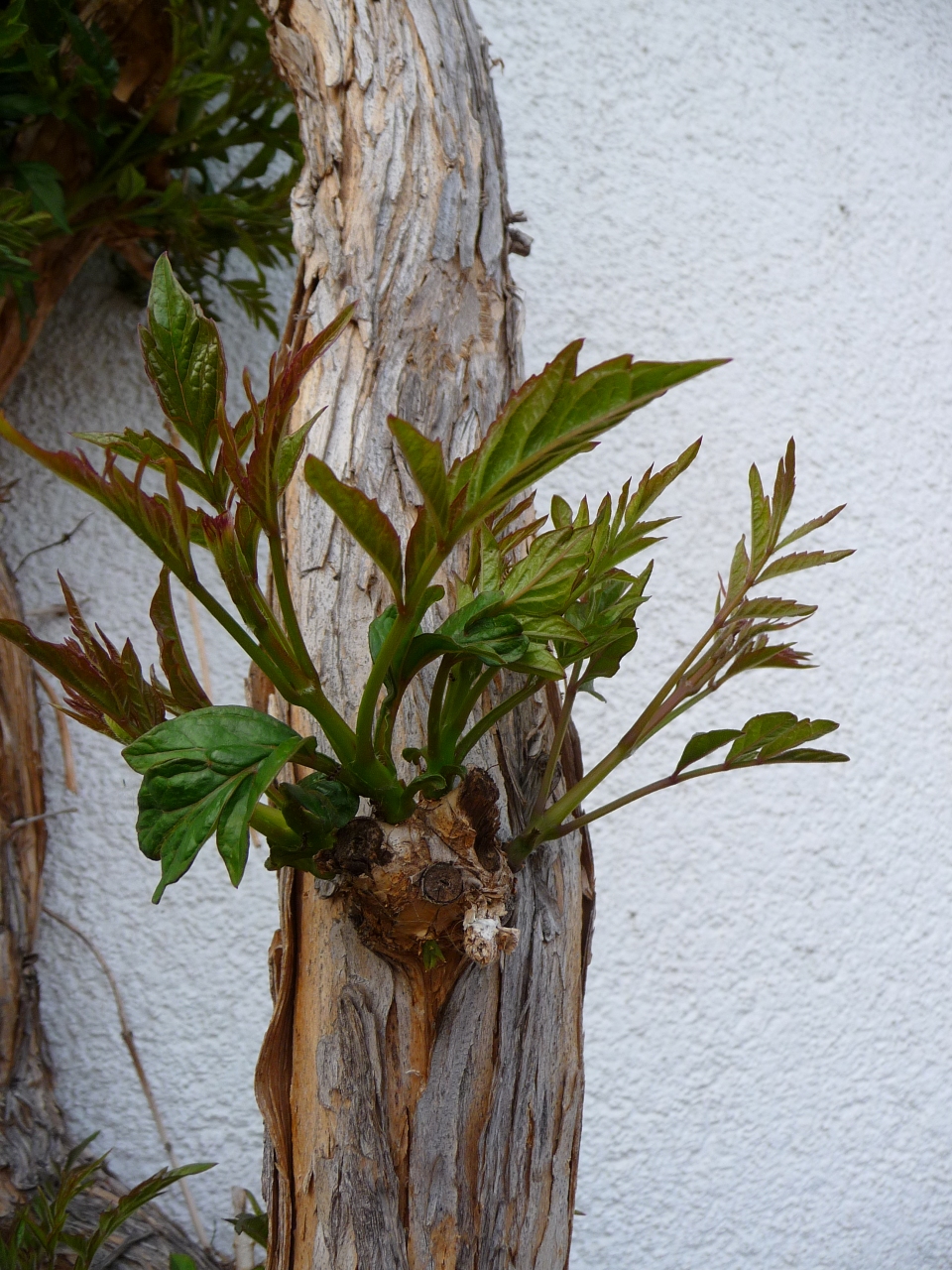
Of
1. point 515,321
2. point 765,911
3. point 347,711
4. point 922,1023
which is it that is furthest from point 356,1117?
point 922,1023

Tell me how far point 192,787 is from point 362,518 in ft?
0.34

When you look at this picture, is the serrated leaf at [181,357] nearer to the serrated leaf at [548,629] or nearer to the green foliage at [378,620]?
the green foliage at [378,620]

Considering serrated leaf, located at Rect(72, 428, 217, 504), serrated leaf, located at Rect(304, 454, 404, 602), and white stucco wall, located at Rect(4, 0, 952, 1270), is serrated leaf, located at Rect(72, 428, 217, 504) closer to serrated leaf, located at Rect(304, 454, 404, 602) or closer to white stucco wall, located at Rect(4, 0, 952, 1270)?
serrated leaf, located at Rect(304, 454, 404, 602)

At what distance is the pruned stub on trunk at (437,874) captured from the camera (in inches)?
15.7

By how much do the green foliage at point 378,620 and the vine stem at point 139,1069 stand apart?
0.51m

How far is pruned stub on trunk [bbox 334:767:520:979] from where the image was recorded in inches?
15.7

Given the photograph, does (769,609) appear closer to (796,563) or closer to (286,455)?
(796,563)

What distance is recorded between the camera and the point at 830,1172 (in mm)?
970

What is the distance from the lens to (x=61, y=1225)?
0.67 meters

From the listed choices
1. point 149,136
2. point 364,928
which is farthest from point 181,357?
point 149,136

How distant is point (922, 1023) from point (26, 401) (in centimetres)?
109

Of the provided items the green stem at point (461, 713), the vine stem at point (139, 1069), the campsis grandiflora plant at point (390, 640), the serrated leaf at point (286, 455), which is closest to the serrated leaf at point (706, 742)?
the campsis grandiflora plant at point (390, 640)

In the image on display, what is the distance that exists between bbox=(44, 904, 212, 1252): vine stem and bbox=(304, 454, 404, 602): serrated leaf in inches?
25.4

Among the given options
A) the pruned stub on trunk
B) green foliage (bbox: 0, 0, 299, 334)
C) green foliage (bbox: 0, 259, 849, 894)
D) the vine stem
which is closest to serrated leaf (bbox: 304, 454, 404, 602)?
green foliage (bbox: 0, 259, 849, 894)
